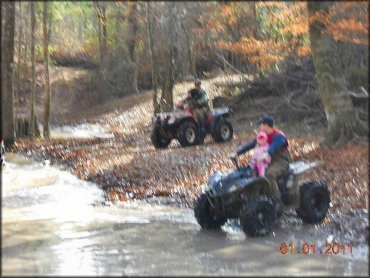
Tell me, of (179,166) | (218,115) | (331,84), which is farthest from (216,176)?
(218,115)

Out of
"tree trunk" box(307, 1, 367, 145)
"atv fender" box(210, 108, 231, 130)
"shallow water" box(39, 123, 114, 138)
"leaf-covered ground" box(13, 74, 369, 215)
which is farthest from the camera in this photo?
"shallow water" box(39, 123, 114, 138)

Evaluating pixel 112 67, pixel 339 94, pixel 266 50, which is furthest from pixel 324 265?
pixel 112 67

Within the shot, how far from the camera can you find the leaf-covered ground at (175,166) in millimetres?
10461

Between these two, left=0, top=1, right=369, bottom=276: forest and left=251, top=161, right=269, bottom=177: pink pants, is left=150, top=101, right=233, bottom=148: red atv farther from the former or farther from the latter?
left=251, top=161, right=269, bottom=177: pink pants

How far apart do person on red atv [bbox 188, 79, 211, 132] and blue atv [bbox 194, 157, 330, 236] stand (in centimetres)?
851

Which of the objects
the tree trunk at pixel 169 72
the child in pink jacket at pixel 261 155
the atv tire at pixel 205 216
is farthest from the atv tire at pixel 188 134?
the child in pink jacket at pixel 261 155

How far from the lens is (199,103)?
671 inches

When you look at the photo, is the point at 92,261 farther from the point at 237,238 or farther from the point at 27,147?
the point at 27,147

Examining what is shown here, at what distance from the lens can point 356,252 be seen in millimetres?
6922

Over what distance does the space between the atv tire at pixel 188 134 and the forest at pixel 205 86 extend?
44 centimetres

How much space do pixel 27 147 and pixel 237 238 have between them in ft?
45.1

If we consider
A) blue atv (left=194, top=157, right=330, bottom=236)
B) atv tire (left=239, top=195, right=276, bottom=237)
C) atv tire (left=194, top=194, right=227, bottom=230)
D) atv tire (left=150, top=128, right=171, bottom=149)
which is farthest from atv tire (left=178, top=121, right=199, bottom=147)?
atv tire (left=239, top=195, right=276, bottom=237)

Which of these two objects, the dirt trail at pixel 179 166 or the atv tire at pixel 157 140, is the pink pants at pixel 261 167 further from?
the atv tire at pixel 157 140

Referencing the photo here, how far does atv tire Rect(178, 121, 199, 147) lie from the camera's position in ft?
54.9
